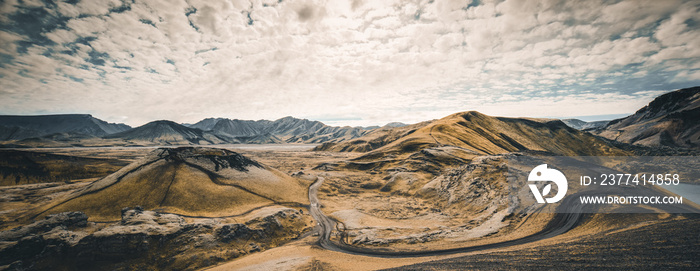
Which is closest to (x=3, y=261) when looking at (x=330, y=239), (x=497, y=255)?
(x=330, y=239)

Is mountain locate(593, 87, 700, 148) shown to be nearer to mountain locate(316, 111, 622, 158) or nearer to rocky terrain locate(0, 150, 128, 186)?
mountain locate(316, 111, 622, 158)

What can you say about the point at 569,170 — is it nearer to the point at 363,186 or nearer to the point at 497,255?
the point at 497,255

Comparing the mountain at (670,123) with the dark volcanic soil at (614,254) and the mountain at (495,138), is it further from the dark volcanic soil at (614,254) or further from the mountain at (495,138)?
the dark volcanic soil at (614,254)

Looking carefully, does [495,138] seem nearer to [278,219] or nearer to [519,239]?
[519,239]

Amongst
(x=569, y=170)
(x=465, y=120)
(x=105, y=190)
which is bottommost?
(x=105, y=190)

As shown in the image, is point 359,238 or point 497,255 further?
point 359,238

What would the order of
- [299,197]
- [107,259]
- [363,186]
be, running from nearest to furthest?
[107,259], [299,197], [363,186]

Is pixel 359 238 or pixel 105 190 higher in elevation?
pixel 105 190
